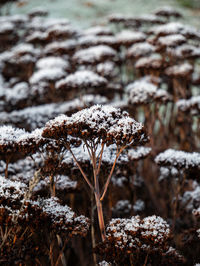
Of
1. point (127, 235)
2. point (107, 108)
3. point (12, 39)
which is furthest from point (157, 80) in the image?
point (12, 39)

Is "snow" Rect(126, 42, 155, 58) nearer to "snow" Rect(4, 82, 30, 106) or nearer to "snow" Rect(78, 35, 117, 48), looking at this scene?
"snow" Rect(78, 35, 117, 48)

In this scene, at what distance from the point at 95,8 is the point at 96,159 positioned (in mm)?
22618

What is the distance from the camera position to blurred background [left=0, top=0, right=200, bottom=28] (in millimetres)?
21938

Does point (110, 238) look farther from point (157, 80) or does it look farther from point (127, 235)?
point (157, 80)

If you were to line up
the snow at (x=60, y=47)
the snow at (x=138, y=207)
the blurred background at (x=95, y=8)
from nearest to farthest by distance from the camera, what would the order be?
the snow at (x=138, y=207) → the snow at (x=60, y=47) → the blurred background at (x=95, y=8)

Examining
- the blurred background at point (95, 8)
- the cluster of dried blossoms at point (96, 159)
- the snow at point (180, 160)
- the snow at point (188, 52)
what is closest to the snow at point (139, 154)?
the cluster of dried blossoms at point (96, 159)

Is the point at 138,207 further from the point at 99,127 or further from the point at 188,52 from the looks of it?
the point at 188,52

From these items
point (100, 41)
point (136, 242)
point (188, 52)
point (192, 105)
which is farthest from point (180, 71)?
point (136, 242)

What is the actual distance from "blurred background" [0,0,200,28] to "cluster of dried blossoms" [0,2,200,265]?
6625mm

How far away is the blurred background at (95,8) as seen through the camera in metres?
21.9

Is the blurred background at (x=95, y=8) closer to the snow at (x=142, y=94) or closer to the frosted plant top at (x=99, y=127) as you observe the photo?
the snow at (x=142, y=94)

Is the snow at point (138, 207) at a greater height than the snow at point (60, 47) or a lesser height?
lesser

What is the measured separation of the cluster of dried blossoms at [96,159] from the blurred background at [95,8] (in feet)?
21.7

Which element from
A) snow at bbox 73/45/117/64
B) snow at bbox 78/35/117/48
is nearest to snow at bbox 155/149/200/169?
snow at bbox 73/45/117/64
